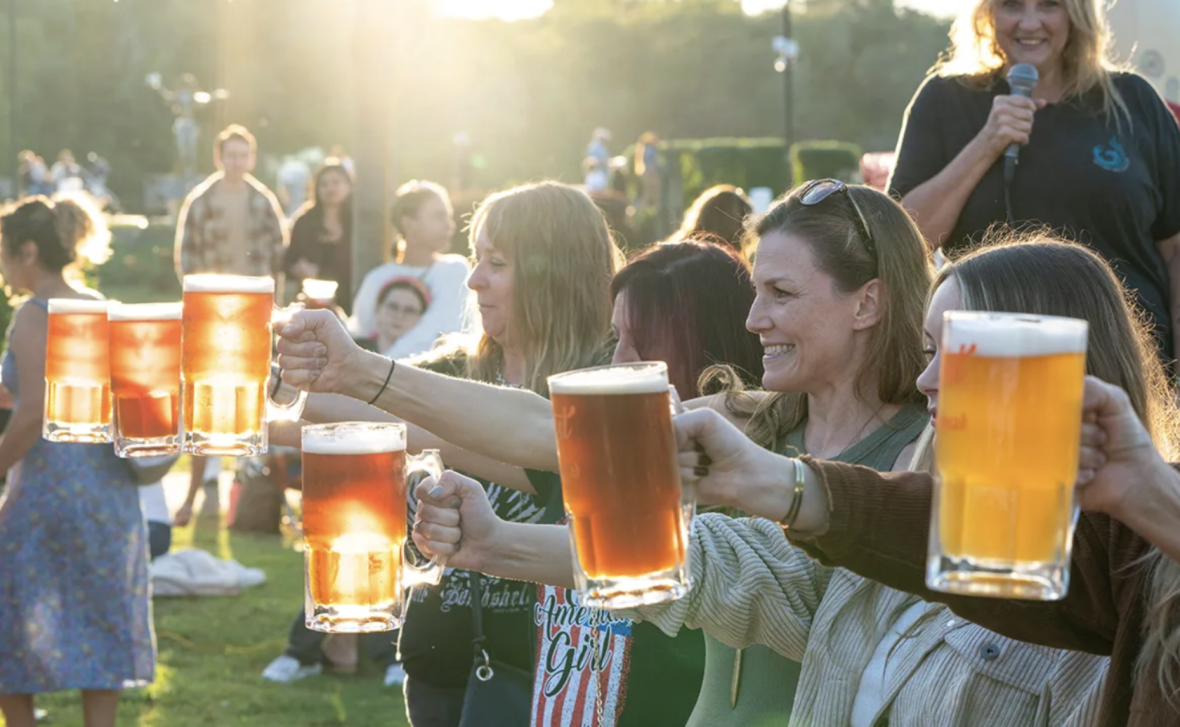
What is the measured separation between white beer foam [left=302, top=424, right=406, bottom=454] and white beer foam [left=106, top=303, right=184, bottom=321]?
455mm

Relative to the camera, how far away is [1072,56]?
4.21 metres

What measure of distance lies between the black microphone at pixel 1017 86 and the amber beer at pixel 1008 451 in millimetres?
2601

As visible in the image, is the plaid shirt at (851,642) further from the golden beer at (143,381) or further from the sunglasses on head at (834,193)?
the golden beer at (143,381)

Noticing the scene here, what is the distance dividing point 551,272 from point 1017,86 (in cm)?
132

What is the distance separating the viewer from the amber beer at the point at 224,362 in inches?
99.7

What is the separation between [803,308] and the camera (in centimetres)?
289

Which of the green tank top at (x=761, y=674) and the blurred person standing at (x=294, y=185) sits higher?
the blurred person standing at (x=294, y=185)

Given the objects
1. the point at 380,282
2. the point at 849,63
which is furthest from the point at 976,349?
the point at 849,63

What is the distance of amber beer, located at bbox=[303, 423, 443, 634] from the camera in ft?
7.64

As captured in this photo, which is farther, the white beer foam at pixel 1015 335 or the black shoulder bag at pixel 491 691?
the black shoulder bag at pixel 491 691

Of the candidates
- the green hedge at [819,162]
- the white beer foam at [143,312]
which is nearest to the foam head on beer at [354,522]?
the white beer foam at [143,312]

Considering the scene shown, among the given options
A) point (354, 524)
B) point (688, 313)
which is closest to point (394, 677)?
point (688, 313)

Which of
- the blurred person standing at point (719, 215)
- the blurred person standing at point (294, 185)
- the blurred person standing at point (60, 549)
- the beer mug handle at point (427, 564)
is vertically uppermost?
the blurred person standing at point (294, 185)

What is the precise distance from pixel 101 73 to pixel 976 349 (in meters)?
49.8
